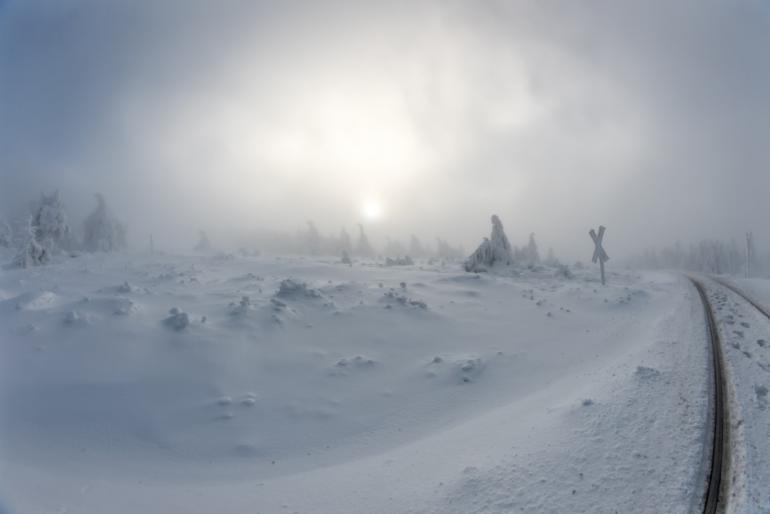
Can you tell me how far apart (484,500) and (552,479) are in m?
1.21

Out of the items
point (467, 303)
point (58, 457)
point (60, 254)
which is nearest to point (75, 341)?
point (58, 457)

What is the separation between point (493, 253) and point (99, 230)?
54.8m

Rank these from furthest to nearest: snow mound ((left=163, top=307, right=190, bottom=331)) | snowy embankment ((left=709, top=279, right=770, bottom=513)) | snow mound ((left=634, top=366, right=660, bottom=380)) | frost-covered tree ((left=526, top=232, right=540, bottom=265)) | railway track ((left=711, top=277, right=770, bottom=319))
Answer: frost-covered tree ((left=526, top=232, right=540, bottom=265)), railway track ((left=711, top=277, right=770, bottom=319)), snow mound ((left=163, top=307, right=190, bottom=331)), snow mound ((left=634, top=366, right=660, bottom=380)), snowy embankment ((left=709, top=279, right=770, bottom=513))

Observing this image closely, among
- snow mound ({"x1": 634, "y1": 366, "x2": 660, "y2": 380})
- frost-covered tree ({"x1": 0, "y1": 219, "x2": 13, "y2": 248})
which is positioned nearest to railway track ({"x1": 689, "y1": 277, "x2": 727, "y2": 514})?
snow mound ({"x1": 634, "y1": 366, "x2": 660, "y2": 380})

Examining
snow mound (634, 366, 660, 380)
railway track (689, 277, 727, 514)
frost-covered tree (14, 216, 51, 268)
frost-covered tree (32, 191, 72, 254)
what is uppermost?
frost-covered tree (32, 191, 72, 254)

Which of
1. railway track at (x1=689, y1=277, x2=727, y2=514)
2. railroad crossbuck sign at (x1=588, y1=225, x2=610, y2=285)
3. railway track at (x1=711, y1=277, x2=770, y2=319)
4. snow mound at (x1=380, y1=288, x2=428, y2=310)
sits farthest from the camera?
railroad crossbuck sign at (x1=588, y1=225, x2=610, y2=285)

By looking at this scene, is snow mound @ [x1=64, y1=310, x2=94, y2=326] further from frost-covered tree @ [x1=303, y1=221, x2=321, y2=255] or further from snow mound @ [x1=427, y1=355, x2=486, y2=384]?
frost-covered tree @ [x1=303, y1=221, x2=321, y2=255]

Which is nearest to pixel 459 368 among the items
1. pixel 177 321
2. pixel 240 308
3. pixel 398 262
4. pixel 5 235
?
pixel 240 308

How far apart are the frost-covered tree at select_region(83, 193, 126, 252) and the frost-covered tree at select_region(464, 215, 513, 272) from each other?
169ft

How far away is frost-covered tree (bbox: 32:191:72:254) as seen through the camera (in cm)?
4112

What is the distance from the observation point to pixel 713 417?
770 centimetres

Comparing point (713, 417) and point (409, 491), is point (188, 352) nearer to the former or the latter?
point (409, 491)

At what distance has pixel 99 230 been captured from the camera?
53.6 meters

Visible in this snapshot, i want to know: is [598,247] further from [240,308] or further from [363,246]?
[363,246]
